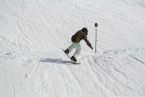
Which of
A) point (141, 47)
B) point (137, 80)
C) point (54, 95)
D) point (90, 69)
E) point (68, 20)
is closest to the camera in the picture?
point (54, 95)

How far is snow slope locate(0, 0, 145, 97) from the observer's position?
34.8ft

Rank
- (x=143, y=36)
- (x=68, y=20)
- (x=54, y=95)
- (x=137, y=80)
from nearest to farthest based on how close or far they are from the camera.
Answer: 1. (x=54, y=95)
2. (x=137, y=80)
3. (x=143, y=36)
4. (x=68, y=20)

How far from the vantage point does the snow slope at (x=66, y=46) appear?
10.6m

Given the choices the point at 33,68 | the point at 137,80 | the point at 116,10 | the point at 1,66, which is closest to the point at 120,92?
the point at 137,80

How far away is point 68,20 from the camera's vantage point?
2086 centimetres

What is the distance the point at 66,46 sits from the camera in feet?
55.0

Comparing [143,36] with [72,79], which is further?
[143,36]

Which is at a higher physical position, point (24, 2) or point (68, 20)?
point (24, 2)

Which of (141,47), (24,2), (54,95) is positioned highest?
(24,2)

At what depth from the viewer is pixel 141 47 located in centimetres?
1609

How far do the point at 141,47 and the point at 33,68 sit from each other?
7.06 meters

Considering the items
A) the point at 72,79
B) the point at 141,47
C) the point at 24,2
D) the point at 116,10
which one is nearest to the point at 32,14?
the point at 24,2

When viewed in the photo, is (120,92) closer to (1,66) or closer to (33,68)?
(33,68)

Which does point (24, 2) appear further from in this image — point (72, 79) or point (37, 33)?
point (72, 79)
